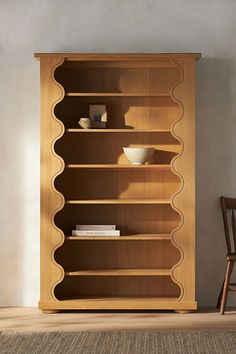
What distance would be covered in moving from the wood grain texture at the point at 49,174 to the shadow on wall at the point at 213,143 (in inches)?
43.1

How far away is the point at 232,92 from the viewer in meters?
6.88

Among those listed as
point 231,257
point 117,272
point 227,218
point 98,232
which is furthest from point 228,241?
point 98,232

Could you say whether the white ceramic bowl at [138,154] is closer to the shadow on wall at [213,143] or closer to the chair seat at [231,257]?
the shadow on wall at [213,143]

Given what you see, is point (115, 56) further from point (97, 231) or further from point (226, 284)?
point (226, 284)

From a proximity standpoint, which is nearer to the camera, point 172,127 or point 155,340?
point 155,340

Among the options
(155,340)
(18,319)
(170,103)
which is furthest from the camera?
(170,103)

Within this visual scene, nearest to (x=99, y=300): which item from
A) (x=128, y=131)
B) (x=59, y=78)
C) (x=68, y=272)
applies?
(x=68, y=272)

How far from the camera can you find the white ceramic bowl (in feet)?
21.6

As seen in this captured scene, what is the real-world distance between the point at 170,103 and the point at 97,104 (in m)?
0.56

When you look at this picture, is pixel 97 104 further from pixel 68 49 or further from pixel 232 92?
pixel 232 92

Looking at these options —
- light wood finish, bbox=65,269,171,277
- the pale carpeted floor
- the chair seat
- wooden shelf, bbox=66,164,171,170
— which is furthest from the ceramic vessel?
the pale carpeted floor

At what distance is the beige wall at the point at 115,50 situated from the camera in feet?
22.6

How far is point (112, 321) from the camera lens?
248 inches

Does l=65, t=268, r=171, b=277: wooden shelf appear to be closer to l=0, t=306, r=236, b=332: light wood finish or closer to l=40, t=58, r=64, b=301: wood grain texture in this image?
l=40, t=58, r=64, b=301: wood grain texture
